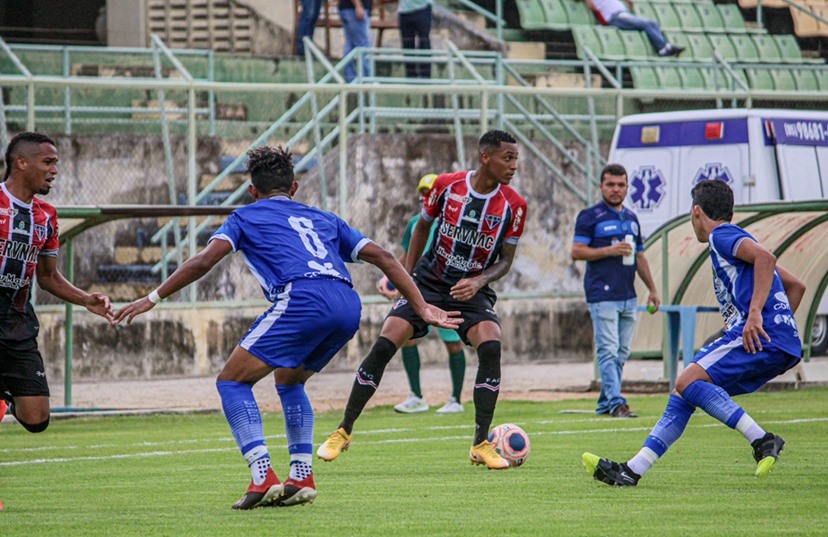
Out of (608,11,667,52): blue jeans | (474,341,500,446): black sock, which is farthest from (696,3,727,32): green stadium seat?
(474,341,500,446): black sock

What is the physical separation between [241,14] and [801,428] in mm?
15948

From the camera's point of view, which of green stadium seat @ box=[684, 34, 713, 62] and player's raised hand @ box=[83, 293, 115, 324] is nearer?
player's raised hand @ box=[83, 293, 115, 324]

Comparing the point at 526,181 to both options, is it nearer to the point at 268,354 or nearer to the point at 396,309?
the point at 396,309

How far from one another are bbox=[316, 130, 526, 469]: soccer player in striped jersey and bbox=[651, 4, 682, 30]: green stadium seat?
1907cm

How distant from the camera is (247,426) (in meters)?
8.12

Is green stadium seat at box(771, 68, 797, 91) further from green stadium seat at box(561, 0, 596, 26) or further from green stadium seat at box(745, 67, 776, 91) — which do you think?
green stadium seat at box(561, 0, 596, 26)

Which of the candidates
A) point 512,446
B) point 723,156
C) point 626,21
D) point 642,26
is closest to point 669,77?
point 642,26

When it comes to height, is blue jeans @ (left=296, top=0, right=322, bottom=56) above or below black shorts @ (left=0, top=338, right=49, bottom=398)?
above

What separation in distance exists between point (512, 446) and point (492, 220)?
1566mm

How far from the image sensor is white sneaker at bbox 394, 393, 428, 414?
15.6 metres

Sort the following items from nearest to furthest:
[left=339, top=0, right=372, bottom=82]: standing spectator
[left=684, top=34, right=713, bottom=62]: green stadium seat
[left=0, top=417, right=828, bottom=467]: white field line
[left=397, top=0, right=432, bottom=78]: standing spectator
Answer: [left=0, top=417, right=828, bottom=467]: white field line, [left=339, top=0, right=372, bottom=82]: standing spectator, [left=397, top=0, right=432, bottom=78]: standing spectator, [left=684, top=34, right=713, bottom=62]: green stadium seat

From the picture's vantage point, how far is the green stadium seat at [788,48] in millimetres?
29469

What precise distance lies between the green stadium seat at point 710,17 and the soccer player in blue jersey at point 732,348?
20981 millimetres

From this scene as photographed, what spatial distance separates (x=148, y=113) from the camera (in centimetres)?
2066
